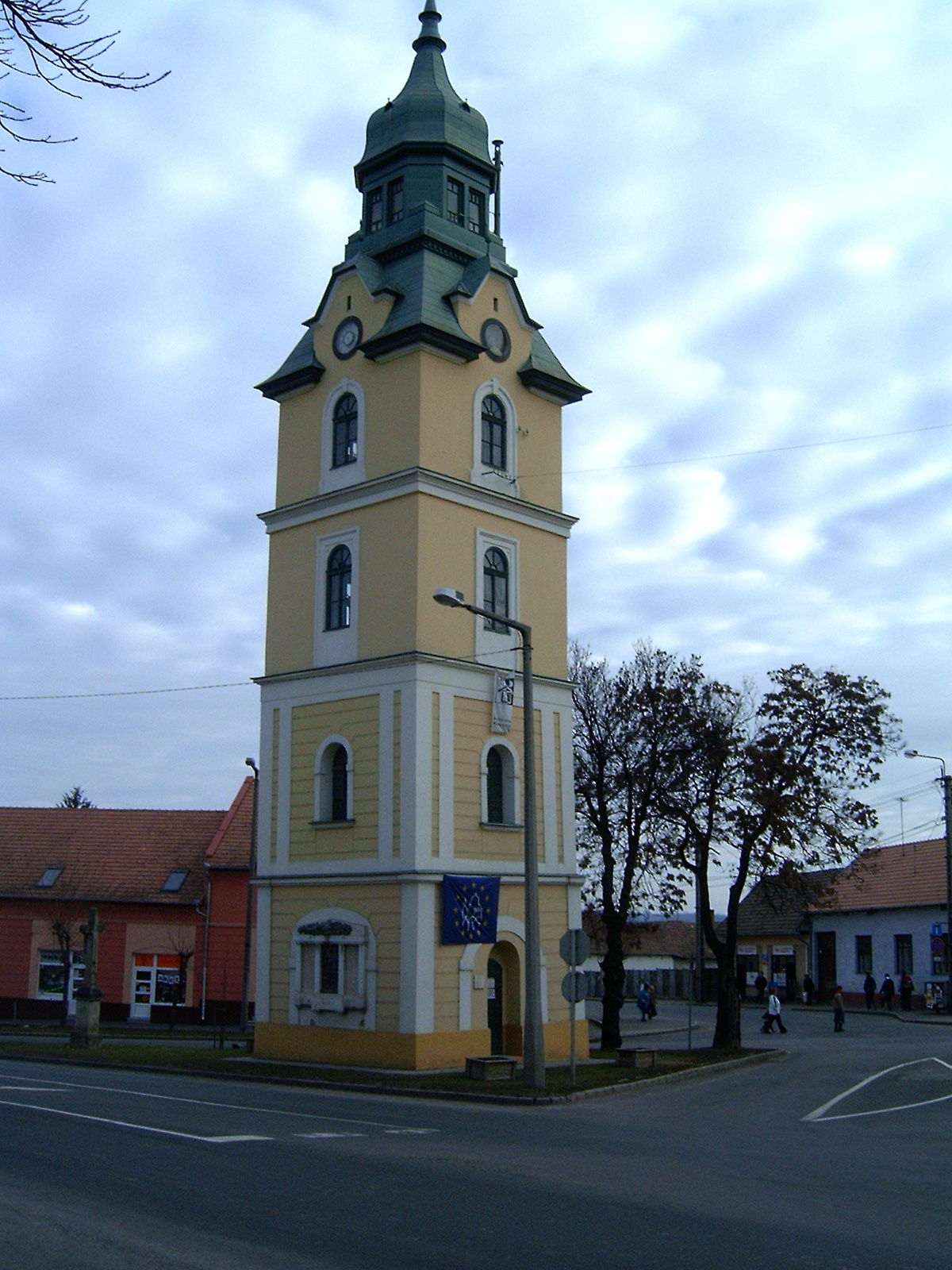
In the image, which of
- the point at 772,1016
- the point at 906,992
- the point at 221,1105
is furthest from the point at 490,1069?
the point at 906,992

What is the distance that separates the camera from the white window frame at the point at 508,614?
2941cm

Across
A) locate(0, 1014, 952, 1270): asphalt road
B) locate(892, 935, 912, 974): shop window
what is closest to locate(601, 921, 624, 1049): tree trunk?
locate(0, 1014, 952, 1270): asphalt road

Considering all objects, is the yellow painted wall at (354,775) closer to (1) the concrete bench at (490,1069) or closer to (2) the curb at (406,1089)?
(2) the curb at (406,1089)

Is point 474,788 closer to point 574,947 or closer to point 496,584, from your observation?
point 496,584

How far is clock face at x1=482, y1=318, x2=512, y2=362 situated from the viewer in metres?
31.3

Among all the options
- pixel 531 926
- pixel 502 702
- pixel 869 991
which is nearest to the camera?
pixel 531 926

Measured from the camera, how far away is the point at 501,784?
2973cm

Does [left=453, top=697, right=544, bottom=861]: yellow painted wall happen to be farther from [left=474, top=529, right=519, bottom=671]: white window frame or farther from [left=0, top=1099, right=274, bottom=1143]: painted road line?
[left=0, top=1099, right=274, bottom=1143]: painted road line

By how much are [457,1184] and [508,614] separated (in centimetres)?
1951

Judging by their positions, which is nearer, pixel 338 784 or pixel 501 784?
pixel 338 784

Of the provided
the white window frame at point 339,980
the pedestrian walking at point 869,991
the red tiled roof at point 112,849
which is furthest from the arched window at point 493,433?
the pedestrian walking at point 869,991

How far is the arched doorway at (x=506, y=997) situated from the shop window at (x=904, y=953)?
35.1 meters

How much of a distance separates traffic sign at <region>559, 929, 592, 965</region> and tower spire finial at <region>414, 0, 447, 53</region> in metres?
24.3

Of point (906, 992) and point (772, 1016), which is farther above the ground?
point (772, 1016)
